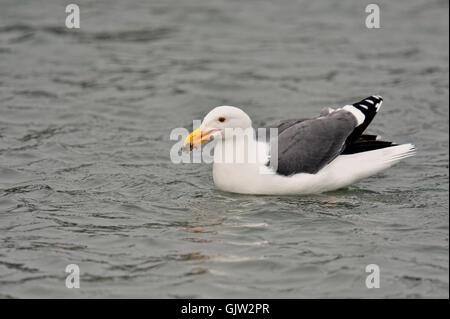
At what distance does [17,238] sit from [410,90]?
8680mm

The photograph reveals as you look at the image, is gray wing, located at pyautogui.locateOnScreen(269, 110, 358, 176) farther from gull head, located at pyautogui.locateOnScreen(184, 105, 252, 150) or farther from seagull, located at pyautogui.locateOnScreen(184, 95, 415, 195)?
gull head, located at pyautogui.locateOnScreen(184, 105, 252, 150)

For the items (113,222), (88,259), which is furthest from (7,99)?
(88,259)

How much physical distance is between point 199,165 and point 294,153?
2116 mm

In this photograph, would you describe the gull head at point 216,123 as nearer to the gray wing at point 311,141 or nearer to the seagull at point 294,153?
the seagull at point 294,153

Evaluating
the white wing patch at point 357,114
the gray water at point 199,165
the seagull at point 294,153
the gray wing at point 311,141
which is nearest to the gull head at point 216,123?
the seagull at point 294,153

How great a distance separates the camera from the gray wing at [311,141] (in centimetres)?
1034

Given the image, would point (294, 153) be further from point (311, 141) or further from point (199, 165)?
point (199, 165)

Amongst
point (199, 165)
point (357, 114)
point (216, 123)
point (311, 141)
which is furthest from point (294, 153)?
point (199, 165)

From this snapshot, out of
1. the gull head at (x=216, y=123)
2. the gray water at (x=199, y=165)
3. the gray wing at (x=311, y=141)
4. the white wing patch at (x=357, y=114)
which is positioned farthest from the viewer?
the white wing patch at (x=357, y=114)

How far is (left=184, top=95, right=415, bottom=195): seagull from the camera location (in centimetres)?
1030

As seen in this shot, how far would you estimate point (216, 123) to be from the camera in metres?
10.3

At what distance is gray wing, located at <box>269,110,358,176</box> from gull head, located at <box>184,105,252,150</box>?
63 cm

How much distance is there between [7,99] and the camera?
14305 mm

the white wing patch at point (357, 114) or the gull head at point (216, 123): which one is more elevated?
the white wing patch at point (357, 114)
